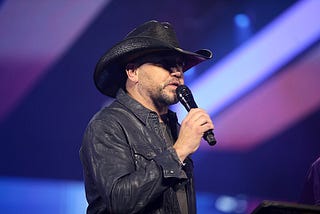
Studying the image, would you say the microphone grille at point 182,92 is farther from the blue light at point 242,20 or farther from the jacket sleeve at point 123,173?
the blue light at point 242,20

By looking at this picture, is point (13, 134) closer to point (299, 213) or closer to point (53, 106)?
point (53, 106)

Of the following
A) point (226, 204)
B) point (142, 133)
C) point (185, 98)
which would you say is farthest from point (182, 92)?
point (226, 204)

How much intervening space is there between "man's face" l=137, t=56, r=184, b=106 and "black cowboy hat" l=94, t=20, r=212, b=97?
1.4 inches

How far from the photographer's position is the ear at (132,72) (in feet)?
6.88

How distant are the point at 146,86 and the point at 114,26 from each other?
1.46 meters

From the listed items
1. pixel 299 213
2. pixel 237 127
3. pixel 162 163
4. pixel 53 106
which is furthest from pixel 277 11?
pixel 299 213

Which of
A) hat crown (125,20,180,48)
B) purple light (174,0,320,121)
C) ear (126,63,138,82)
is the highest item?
purple light (174,0,320,121)

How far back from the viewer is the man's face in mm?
1986

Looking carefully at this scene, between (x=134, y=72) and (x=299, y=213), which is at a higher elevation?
(x=134, y=72)

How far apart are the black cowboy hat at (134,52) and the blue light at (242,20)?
156 cm

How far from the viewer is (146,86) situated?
2.04 meters

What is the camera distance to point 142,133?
1.95m

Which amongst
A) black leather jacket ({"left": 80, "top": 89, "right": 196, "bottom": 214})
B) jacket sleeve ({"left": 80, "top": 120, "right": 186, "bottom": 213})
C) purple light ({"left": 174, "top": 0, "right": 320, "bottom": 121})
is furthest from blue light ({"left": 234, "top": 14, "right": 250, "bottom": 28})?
jacket sleeve ({"left": 80, "top": 120, "right": 186, "bottom": 213})

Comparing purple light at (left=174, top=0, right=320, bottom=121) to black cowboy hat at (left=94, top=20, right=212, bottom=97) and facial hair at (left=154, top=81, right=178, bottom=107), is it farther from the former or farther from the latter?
facial hair at (left=154, top=81, right=178, bottom=107)
